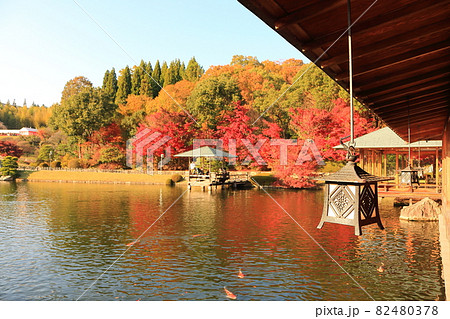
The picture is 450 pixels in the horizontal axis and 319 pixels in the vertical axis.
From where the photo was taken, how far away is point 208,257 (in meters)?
10.4

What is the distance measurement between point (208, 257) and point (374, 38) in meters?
7.89

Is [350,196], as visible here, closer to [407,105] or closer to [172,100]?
[407,105]

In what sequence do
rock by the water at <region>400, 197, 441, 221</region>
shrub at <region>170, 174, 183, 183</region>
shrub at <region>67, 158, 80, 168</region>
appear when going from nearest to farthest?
rock by the water at <region>400, 197, 441, 221</region>, shrub at <region>170, 174, 183, 183</region>, shrub at <region>67, 158, 80, 168</region>

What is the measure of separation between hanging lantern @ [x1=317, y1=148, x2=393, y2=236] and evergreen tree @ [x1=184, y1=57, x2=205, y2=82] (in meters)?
58.4

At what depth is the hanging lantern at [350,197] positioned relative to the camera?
10.7ft

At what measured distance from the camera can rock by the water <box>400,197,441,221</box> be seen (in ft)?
50.0

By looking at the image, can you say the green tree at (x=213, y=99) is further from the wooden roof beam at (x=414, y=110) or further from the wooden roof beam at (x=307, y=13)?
the wooden roof beam at (x=307, y=13)

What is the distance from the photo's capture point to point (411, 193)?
17.6 m

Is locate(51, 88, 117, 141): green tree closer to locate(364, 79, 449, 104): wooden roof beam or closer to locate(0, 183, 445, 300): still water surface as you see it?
locate(0, 183, 445, 300): still water surface

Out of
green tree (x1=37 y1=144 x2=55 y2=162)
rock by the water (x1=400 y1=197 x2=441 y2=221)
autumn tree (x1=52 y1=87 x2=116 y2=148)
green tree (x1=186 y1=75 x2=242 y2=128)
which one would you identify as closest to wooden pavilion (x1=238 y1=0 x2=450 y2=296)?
rock by the water (x1=400 y1=197 x2=441 y2=221)

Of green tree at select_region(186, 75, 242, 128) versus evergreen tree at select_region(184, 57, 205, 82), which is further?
evergreen tree at select_region(184, 57, 205, 82)

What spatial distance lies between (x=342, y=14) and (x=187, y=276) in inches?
278

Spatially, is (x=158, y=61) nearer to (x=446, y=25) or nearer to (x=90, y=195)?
(x=90, y=195)
